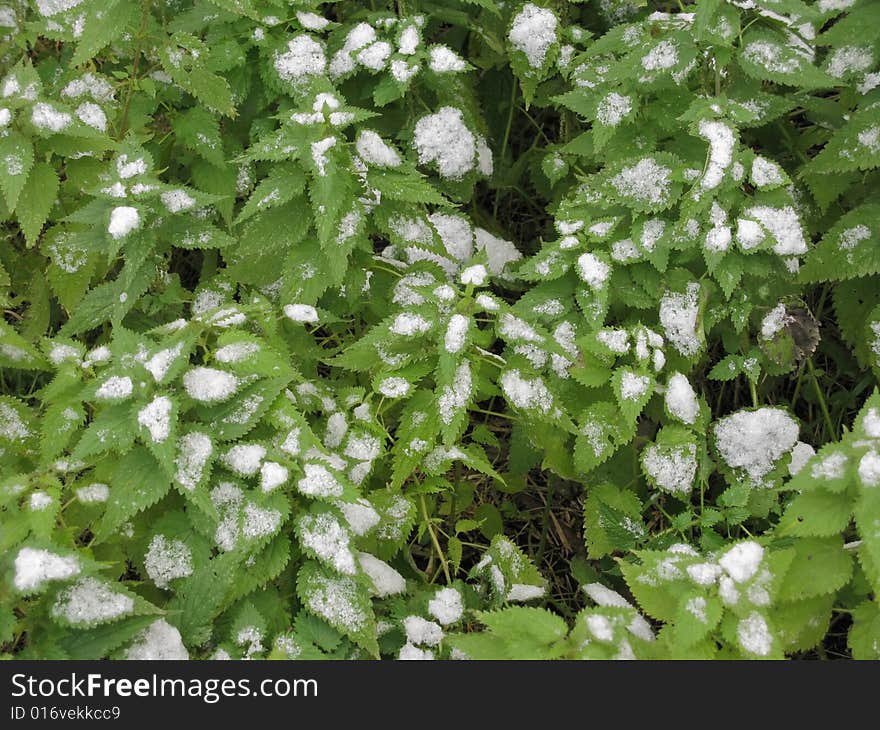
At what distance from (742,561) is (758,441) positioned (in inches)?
29.8

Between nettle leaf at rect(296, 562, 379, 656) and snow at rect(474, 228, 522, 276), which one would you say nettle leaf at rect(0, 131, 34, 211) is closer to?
nettle leaf at rect(296, 562, 379, 656)

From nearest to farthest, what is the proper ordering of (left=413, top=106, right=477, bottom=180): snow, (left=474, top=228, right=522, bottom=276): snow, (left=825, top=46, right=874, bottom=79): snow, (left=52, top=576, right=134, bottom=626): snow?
(left=52, top=576, right=134, bottom=626): snow < (left=825, top=46, right=874, bottom=79): snow < (left=413, top=106, right=477, bottom=180): snow < (left=474, top=228, right=522, bottom=276): snow

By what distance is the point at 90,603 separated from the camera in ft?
6.25

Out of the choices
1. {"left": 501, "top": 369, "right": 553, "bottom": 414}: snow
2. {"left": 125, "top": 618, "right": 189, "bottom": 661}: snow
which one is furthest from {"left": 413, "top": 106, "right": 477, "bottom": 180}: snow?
{"left": 125, "top": 618, "right": 189, "bottom": 661}: snow

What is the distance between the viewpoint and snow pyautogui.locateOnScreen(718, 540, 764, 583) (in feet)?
6.19

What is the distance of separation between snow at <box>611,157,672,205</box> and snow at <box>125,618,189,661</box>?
172cm

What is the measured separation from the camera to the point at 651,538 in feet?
8.15

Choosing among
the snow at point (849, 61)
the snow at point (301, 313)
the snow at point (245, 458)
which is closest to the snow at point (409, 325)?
the snow at point (301, 313)

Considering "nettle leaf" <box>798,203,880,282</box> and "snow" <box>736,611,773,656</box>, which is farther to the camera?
"nettle leaf" <box>798,203,880,282</box>

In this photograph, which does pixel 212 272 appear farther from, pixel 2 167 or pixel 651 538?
pixel 651 538

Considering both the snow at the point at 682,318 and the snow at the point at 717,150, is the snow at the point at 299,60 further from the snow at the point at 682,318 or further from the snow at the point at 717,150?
the snow at the point at 682,318

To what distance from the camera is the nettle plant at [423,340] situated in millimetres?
1989

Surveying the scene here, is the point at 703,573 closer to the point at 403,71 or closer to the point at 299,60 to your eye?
the point at 403,71

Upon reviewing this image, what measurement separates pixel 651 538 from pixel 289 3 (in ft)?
6.82
